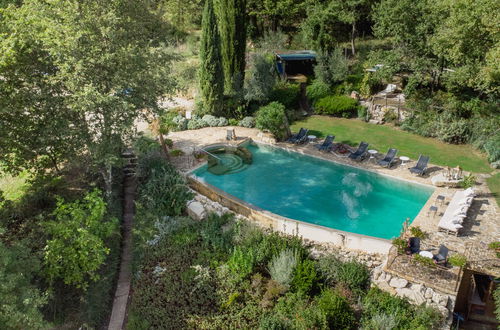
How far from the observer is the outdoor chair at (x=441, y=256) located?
39.8 feet

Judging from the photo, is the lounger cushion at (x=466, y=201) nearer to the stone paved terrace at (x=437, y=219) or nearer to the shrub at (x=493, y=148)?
the stone paved terrace at (x=437, y=219)

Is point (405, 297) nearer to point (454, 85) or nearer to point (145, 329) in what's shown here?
point (145, 329)

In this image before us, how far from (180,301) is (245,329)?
2.35m

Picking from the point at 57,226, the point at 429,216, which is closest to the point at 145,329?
the point at 57,226

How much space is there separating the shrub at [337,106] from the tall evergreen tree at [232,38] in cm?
627

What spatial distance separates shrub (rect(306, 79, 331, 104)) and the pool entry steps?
878cm

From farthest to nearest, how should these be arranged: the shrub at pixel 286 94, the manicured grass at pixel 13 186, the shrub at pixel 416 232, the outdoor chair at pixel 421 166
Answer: the shrub at pixel 286 94 < the outdoor chair at pixel 421 166 < the manicured grass at pixel 13 186 < the shrub at pixel 416 232

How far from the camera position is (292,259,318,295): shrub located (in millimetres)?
11656

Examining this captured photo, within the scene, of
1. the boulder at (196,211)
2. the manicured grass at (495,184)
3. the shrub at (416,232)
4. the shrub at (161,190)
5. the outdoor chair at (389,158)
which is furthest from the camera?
the outdoor chair at (389,158)

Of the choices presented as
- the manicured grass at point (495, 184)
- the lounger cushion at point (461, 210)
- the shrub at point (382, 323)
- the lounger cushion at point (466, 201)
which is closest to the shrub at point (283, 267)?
the shrub at point (382, 323)

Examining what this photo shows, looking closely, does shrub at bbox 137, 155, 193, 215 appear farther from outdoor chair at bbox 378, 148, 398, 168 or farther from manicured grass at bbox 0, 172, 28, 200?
outdoor chair at bbox 378, 148, 398, 168

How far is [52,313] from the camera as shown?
11.2 m

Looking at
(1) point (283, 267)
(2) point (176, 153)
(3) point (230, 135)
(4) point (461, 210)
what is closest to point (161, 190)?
(2) point (176, 153)

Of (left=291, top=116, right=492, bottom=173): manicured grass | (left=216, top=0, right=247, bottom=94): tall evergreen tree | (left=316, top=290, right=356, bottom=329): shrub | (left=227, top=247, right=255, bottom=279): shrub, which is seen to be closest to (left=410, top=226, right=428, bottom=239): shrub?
(left=316, top=290, right=356, bottom=329): shrub
